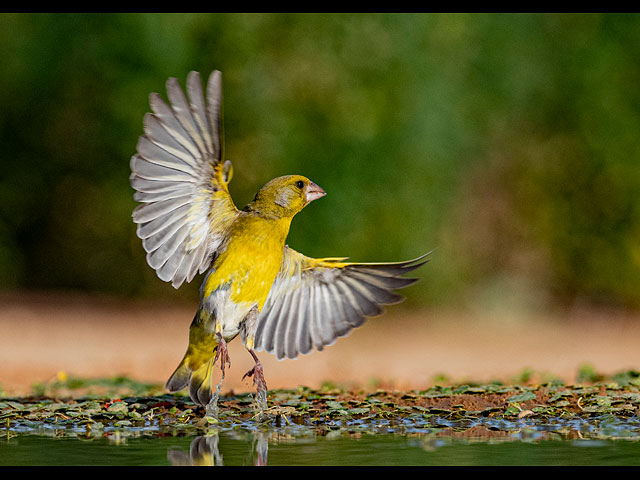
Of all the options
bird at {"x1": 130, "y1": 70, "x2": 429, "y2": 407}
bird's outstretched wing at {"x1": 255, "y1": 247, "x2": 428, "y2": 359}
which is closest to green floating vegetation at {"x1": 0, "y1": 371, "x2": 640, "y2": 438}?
bird at {"x1": 130, "y1": 70, "x2": 429, "y2": 407}

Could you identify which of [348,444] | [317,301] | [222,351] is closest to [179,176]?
[222,351]

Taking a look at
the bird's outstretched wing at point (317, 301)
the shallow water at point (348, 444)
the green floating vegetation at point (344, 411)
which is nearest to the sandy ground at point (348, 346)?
the green floating vegetation at point (344, 411)

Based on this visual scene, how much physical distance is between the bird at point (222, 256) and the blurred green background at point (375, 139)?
20.8 feet

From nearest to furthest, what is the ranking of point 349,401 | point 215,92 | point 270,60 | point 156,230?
point 215,92 → point 156,230 → point 349,401 → point 270,60

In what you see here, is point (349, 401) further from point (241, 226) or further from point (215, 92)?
point (215, 92)

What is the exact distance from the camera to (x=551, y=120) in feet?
48.3

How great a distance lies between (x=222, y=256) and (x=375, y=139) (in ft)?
24.4

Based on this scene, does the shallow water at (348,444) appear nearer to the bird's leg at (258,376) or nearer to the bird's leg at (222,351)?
the bird's leg at (258,376)

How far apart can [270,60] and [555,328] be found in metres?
5.39

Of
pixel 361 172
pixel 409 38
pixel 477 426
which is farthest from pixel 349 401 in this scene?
pixel 409 38

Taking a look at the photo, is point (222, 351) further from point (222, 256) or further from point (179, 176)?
point (179, 176)

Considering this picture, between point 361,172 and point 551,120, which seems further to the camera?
point 551,120

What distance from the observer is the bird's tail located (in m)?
6.51

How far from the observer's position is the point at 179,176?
611cm
